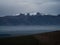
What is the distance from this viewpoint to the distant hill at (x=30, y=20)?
1377 millimetres

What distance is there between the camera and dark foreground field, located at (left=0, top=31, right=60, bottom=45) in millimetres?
1355

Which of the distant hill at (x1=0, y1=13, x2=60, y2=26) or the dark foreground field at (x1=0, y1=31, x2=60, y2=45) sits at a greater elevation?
the distant hill at (x1=0, y1=13, x2=60, y2=26)

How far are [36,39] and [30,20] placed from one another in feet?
0.68

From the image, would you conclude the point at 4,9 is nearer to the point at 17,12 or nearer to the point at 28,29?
the point at 17,12

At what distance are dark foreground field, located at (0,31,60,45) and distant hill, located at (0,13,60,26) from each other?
12cm

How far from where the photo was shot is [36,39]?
1393 millimetres

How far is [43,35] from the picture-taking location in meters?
1.43

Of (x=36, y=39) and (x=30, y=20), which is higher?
(x=30, y=20)

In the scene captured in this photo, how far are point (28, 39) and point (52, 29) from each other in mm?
280

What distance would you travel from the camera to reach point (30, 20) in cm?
141

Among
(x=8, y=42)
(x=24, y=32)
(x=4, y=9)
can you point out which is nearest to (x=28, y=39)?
(x=24, y=32)

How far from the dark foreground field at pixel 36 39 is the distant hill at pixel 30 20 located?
0.41ft

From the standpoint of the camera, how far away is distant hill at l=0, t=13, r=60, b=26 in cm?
138

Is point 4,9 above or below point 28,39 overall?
above
